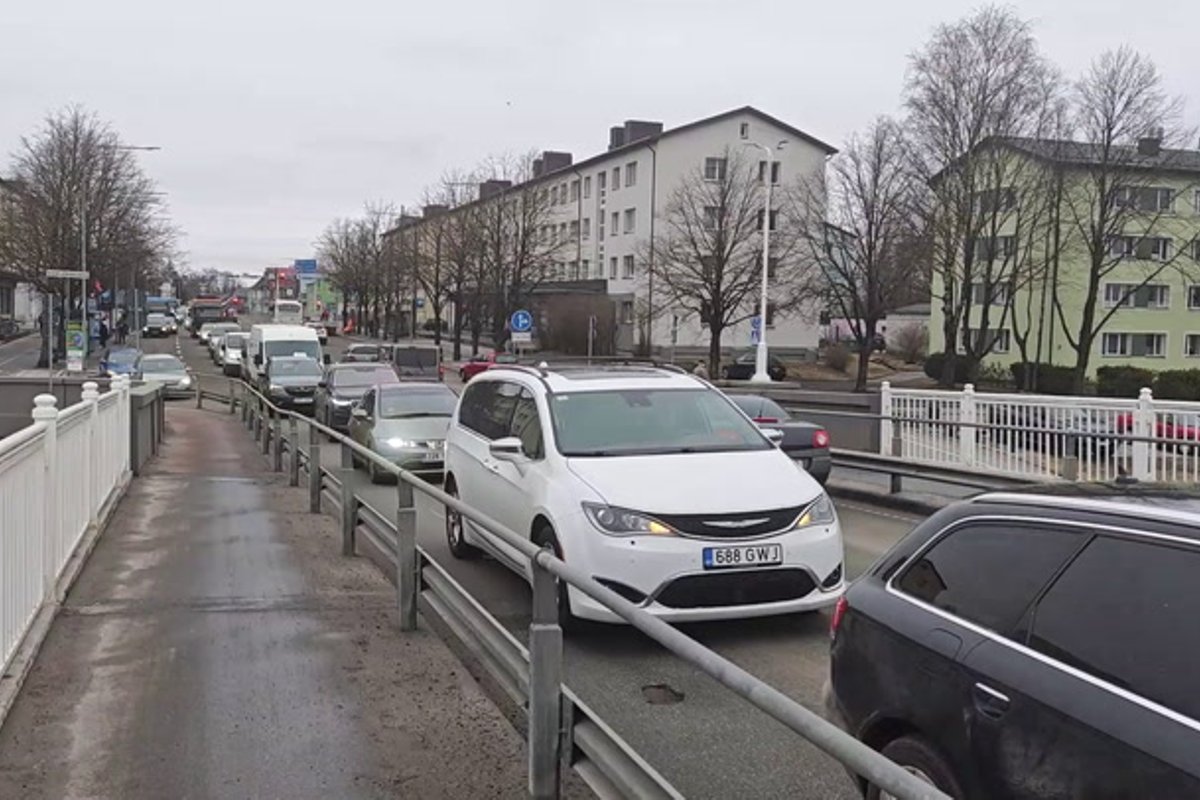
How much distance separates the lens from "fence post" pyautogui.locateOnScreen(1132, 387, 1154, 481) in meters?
13.3

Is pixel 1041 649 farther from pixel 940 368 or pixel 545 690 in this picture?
pixel 940 368

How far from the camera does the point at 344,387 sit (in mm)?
25094

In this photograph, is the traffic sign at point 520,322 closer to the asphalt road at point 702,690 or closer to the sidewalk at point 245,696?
the asphalt road at point 702,690

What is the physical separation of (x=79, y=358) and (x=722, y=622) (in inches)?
1261

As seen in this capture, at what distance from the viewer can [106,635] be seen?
675cm

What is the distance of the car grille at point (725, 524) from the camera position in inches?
260

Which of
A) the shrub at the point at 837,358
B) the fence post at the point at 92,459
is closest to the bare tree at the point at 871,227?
the shrub at the point at 837,358

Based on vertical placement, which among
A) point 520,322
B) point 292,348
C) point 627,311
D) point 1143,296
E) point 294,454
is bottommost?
point 294,454

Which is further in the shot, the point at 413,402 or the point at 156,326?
the point at 156,326

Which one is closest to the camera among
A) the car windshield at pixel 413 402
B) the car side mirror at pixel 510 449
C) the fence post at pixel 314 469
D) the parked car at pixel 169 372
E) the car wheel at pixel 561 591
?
the car wheel at pixel 561 591

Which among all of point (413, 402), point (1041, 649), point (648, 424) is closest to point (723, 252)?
point (413, 402)

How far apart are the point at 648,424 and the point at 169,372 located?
35958 millimetres

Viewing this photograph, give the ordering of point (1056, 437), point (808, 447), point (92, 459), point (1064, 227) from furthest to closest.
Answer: point (1064, 227) < point (808, 447) < point (1056, 437) < point (92, 459)

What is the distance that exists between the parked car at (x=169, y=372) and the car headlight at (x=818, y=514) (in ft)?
115
